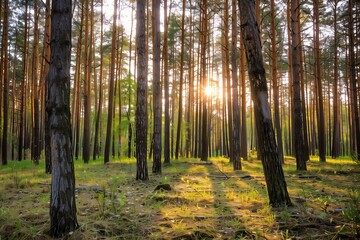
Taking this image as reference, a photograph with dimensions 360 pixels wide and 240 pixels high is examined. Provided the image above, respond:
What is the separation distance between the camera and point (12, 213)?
436 centimetres

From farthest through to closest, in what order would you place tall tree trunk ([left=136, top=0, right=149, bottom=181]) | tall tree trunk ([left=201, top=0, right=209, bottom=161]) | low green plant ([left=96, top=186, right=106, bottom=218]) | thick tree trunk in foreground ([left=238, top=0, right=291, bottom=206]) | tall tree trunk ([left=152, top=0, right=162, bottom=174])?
tall tree trunk ([left=201, top=0, right=209, bottom=161]) < tall tree trunk ([left=152, top=0, right=162, bottom=174]) < tall tree trunk ([left=136, top=0, right=149, bottom=181]) < thick tree trunk in foreground ([left=238, top=0, right=291, bottom=206]) < low green plant ([left=96, top=186, right=106, bottom=218])

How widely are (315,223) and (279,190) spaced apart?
1024 mm

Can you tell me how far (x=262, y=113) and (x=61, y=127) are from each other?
130 inches

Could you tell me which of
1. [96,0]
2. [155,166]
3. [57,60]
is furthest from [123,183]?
[96,0]

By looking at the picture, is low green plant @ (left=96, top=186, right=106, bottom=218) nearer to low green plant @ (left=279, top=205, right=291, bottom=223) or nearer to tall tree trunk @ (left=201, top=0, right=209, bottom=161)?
low green plant @ (left=279, top=205, right=291, bottom=223)

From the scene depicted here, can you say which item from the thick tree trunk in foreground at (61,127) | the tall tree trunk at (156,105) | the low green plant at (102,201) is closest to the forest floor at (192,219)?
the low green plant at (102,201)

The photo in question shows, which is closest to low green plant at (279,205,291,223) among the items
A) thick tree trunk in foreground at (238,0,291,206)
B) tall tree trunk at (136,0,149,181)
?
thick tree trunk in foreground at (238,0,291,206)

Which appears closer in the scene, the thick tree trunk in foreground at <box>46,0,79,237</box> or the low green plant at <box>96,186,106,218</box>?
the thick tree trunk in foreground at <box>46,0,79,237</box>

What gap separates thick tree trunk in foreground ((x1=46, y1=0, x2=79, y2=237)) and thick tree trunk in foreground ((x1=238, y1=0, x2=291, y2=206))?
3075 mm

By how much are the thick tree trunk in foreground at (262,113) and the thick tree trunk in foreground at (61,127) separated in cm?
307

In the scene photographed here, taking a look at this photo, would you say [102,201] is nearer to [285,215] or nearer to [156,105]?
[285,215]

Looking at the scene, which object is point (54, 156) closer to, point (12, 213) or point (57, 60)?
point (57, 60)

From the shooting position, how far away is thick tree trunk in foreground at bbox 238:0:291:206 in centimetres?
455

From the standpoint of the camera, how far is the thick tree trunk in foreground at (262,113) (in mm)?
4555
